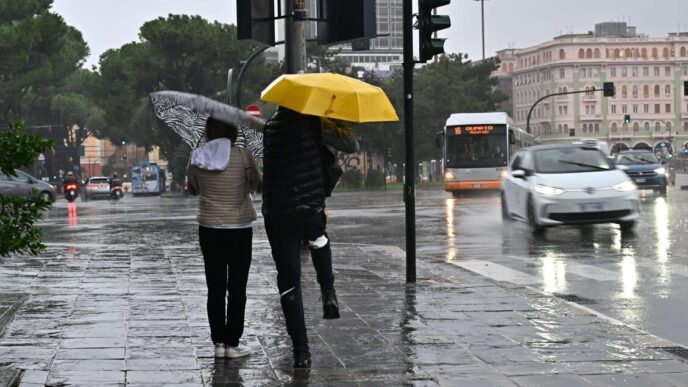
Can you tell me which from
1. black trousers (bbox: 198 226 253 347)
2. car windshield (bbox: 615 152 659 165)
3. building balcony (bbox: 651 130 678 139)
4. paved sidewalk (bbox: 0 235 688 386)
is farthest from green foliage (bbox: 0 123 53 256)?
building balcony (bbox: 651 130 678 139)

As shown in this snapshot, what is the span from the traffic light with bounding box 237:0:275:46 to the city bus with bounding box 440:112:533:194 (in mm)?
31469

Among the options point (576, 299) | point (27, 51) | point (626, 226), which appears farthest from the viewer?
point (27, 51)

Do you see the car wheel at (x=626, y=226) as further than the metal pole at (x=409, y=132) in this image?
Yes

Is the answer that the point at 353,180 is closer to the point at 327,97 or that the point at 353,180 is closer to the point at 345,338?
the point at 345,338

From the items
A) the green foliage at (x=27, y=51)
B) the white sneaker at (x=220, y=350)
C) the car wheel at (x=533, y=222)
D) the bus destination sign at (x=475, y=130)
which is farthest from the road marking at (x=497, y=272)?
the green foliage at (x=27, y=51)

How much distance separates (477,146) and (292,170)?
39111 millimetres

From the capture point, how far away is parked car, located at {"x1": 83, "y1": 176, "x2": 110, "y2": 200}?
74000mm

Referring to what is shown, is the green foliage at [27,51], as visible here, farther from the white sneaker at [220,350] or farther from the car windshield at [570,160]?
the white sneaker at [220,350]

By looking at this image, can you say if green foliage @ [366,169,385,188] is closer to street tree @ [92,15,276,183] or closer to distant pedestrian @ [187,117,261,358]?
street tree @ [92,15,276,183]

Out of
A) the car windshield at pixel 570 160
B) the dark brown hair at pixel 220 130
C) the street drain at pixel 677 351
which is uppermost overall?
the dark brown hair at pixel 220 130

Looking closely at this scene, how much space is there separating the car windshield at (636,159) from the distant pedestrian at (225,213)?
34.9 meters

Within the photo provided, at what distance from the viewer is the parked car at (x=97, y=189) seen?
74.0m

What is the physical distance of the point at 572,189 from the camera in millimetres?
20250

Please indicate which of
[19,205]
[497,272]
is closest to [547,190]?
[497,272]
